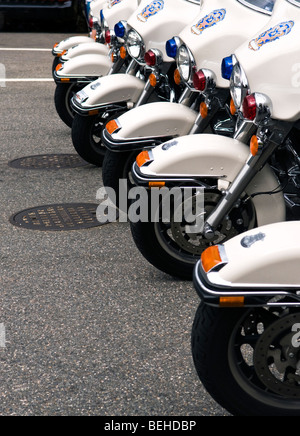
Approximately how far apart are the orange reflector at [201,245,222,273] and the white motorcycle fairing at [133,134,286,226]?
4.03 ft

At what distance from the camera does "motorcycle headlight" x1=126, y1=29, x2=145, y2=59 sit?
598cm

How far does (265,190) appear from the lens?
4.23 meters

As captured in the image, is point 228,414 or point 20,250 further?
point 20,250

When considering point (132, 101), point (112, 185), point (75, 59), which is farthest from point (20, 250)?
point (75, 59)

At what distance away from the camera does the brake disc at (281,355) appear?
9.42 feet

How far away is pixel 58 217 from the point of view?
5742mm

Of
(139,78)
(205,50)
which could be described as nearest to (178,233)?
(205,50)

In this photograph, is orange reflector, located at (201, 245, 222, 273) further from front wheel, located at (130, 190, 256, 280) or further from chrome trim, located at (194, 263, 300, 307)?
front wheel, located at (130, 190, 256, 280)

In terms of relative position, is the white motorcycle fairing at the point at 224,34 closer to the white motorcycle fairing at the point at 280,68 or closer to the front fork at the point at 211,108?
the front fork at the point at 211,108

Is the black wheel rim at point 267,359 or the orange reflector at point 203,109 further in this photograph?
the orange reflector at point 203,109

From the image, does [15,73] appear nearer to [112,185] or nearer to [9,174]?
[9,174]

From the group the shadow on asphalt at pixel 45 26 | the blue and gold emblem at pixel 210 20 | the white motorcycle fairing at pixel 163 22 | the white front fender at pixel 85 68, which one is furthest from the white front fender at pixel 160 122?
the shadow on asphalt at pixel 45 26

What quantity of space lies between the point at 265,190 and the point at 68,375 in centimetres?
137

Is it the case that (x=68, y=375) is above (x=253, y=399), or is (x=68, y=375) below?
below
